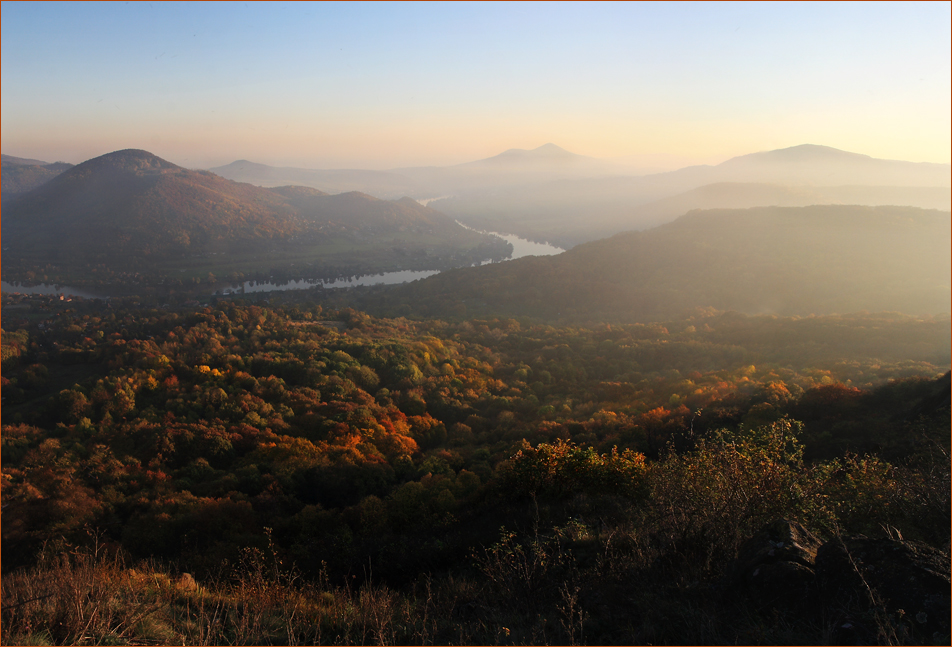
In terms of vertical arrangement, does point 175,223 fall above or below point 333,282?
above

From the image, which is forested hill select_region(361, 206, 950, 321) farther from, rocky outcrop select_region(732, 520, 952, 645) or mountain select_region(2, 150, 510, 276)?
mountain select_region(2, 150, 510, 276)

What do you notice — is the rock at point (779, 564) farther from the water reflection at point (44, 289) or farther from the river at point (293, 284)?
the water reflection at point (44, 289)

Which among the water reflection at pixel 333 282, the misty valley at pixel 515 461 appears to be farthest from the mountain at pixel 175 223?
the misty valley at pixel 515 461

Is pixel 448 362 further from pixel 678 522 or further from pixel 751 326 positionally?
pixel 678 522

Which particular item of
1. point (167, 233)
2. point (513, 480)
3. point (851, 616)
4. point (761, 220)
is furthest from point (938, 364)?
point (167, 233)

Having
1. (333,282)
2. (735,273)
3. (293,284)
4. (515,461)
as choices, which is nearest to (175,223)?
(293,284)

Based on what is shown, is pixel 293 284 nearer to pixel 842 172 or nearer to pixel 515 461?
pixel 515 461
